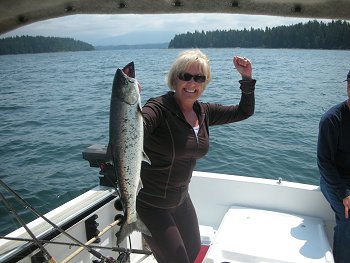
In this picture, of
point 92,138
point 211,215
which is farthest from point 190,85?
point 92,138

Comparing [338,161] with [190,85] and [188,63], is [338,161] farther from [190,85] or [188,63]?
[188,63]

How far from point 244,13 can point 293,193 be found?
3.11 m

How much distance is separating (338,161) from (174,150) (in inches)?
79.7

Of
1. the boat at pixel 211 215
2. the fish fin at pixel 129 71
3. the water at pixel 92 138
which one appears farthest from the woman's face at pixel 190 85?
the water at pixel 92 138

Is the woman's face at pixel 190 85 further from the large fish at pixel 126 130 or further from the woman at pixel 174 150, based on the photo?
the large fish at pixel 126 130

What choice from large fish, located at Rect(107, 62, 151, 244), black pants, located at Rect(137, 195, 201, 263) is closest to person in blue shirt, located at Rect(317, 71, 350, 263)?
black pants, located at Rect(137, 195, 201, 263)

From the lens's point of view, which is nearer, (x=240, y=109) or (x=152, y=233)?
(x=152, y=233)

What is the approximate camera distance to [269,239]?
13.0 ft

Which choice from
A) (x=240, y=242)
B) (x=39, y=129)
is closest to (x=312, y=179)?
(x=240, y=242)

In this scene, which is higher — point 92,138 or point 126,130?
point 126,130

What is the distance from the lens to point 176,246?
307 centimetres

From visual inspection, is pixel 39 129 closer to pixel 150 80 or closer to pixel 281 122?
pixel 281 122

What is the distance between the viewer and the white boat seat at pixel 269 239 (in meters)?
3.69

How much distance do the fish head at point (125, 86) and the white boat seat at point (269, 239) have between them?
2.44 metres
